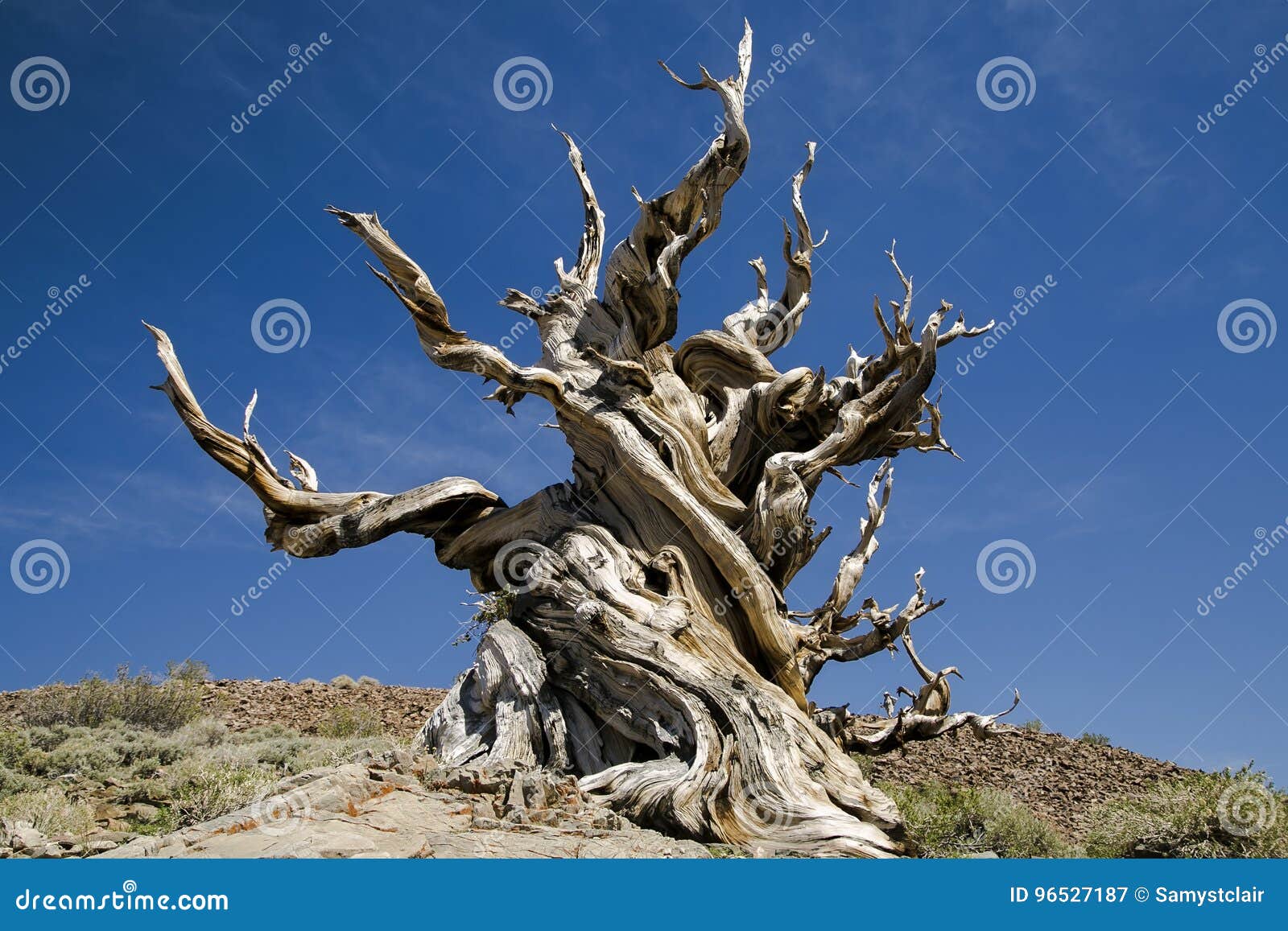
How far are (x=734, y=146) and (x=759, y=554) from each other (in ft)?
15.4

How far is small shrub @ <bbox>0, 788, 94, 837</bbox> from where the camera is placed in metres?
7.45

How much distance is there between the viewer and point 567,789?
713cm

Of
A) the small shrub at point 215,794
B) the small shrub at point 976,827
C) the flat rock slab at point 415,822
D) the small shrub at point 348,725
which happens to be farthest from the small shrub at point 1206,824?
the small shrub at point 348,725

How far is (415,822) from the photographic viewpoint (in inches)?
233

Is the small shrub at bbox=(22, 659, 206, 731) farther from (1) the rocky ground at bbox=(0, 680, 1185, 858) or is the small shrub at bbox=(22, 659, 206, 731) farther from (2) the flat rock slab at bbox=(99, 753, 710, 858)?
(2) the flat rock slab at bbox=(99, 753, 710, 858)

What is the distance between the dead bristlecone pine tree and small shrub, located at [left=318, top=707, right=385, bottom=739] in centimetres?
481

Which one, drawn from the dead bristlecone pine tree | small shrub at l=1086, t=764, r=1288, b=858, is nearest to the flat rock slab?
the dead bristlecone pine tree

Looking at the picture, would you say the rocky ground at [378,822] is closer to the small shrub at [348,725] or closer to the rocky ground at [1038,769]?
the rocky ground at [1038,769]

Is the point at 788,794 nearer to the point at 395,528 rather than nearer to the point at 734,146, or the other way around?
the point at 395,528

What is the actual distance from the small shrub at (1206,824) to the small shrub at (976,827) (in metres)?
0.49

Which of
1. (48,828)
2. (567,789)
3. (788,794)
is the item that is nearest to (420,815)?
(567,789)

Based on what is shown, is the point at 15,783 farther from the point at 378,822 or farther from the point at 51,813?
the point at 378,822

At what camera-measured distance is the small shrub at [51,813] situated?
24.4ft

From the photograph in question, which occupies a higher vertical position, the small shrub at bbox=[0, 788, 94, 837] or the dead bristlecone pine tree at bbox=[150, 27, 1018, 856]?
the dead bristlecone pine tree at bbox=[150, 27, 1018, 856]
